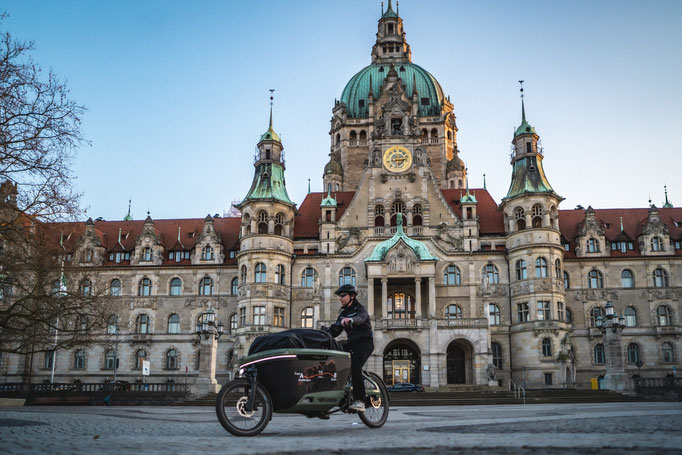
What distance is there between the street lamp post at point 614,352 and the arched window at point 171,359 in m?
33.8

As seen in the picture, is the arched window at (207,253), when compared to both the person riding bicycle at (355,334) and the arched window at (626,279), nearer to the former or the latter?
the arched window at (626,279)

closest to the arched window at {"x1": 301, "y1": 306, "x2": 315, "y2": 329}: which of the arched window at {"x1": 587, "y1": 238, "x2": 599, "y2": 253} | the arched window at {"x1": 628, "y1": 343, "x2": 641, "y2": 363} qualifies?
the arched window at {"x1": 587, "y1": 238, "x2": 599, "y2": 253}

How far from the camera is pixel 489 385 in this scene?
44.8 meters

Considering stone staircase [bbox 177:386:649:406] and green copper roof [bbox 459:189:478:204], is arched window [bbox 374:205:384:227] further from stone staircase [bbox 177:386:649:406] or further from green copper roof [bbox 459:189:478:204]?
stone staircase [bbox 177:386:649:406]

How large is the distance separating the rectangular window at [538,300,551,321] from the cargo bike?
41.9m

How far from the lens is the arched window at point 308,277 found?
53.4 meters

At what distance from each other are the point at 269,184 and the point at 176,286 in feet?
39.8

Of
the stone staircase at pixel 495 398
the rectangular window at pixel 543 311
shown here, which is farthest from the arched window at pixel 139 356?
the rectangular window at pixel 543 311

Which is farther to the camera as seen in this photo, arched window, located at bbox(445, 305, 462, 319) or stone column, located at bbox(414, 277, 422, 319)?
arched window, located at bbox(445, 305, 462, 319)

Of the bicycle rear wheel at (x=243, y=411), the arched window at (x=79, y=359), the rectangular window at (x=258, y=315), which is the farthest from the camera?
the arched window at (x=79, y=359)

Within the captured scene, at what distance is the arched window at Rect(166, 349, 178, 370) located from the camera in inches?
2136

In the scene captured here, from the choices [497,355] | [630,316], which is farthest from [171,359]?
[630,316]

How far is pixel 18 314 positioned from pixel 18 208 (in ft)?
12.0

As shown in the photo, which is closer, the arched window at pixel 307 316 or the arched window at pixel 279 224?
the arched window at pixel 307 316
